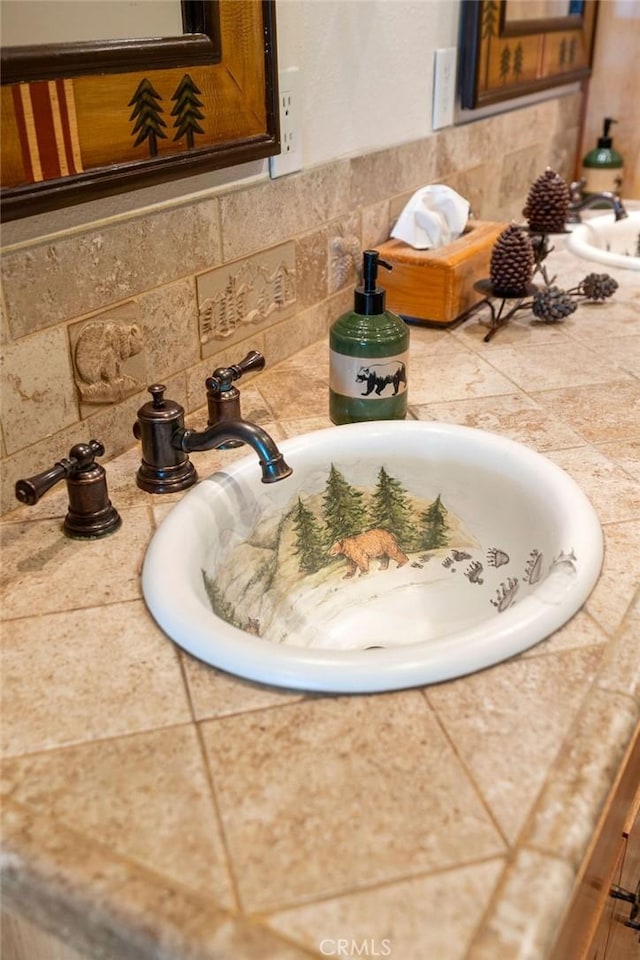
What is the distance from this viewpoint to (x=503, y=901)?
1.60ft

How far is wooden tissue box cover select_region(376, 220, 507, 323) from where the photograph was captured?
1.38 meters

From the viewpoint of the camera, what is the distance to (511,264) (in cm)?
136

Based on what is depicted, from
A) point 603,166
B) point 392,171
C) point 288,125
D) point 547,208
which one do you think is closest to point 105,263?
point 288,125

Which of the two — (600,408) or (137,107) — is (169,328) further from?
(600,408)

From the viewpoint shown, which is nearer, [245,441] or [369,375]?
[245,441]

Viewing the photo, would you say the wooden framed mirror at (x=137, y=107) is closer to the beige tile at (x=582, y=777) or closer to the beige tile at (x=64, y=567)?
the beige tile at (x=64, y=567)

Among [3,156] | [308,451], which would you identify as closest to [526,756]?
[308,451]

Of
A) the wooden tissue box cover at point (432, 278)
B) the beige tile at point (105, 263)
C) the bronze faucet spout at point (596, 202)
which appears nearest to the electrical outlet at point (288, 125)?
the beige tile at point (105, 263)

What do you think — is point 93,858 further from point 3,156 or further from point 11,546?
point 3,156

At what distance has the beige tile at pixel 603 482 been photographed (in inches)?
34.9

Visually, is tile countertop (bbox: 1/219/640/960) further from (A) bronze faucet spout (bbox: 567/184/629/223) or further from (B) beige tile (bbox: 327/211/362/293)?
(A) bronze faucet spout (bbox: 567/184/629/223)

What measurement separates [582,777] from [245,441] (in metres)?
0.43

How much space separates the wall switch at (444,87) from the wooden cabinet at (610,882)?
4.05 ft

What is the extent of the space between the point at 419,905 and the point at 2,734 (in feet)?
1.03
